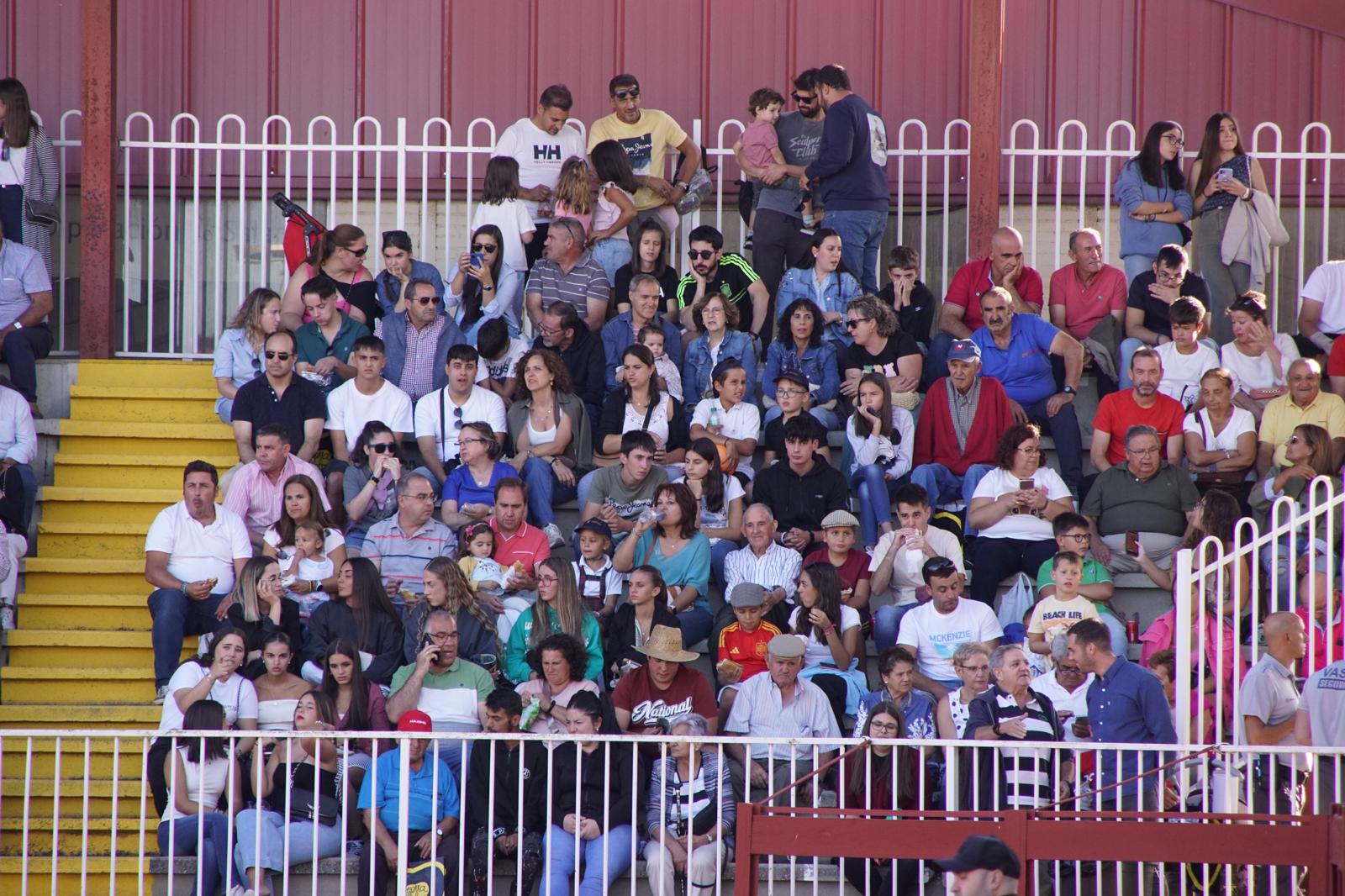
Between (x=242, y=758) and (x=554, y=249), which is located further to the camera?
(x=554, y=249)

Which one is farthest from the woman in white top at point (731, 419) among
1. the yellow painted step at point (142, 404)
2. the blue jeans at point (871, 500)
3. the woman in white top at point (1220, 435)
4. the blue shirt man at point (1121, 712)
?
the yellow painted step at point (142, 404)

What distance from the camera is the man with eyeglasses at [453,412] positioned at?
37.1ft

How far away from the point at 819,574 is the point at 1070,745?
223 centimetres

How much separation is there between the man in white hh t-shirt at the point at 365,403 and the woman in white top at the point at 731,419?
6.03 feet

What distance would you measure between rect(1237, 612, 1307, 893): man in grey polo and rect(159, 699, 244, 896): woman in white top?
15.6 feet

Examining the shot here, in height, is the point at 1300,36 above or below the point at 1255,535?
above

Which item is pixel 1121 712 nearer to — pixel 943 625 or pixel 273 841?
pixel 943 625

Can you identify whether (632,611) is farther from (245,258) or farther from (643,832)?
(245,258)

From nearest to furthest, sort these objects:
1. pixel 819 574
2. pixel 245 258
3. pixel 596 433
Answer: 1. pixel 819 574
2. pixel 596 433
3. pixel 245 258

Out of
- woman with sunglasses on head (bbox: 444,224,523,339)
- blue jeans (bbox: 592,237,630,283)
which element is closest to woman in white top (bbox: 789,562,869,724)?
woman with sunglasses on head (bbox: 444,224,523,339)

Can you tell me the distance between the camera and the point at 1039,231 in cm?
1445

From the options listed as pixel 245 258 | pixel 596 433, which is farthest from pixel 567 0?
pixel 596 433

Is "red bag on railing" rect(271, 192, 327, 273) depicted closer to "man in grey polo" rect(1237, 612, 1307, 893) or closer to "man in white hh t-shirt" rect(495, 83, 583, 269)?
"man in white hh t-shirt" rect(495, 83, 583, 269)

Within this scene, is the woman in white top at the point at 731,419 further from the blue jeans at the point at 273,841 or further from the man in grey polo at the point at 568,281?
the blue jeans at the point at 273,841
